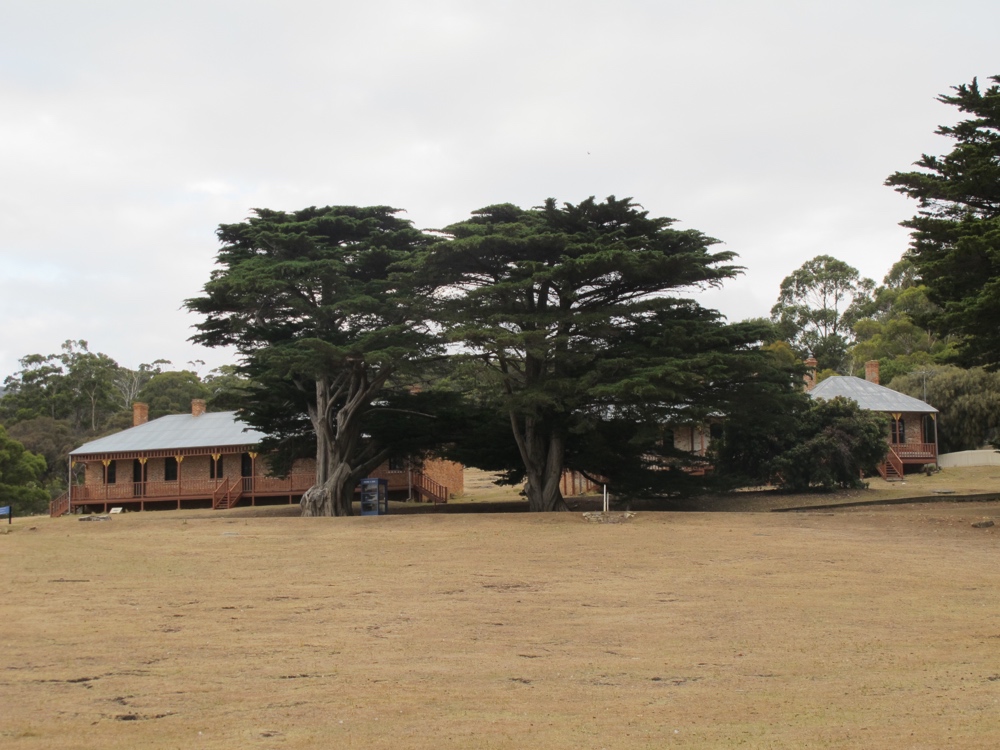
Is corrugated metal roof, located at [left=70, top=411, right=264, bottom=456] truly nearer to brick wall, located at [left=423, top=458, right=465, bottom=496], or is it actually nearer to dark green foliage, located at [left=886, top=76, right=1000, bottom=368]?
brick wall, located at [left=423, top=458, right=465, bottom=496]

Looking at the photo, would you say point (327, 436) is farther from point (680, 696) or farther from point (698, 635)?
point (680, 696)

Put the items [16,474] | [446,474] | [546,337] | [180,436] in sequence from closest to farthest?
1. [546,337]
2. [180,436]
3. [16,474]
4. [446,474]

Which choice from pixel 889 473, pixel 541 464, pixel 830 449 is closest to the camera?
pixel 541 464

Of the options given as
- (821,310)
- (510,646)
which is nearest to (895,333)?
(821,310)

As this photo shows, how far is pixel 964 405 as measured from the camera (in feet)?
168

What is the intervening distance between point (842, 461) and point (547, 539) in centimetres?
1840

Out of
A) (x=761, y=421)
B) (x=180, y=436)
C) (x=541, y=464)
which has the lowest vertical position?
(x=541, y=464)

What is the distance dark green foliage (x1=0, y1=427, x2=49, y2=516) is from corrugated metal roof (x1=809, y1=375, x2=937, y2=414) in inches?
1488

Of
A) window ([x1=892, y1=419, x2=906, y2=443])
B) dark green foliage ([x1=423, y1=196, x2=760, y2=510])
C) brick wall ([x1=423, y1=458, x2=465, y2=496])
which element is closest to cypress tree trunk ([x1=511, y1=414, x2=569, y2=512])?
dark green foliage ([x1=423, y1=196, x2=760, y2=510])

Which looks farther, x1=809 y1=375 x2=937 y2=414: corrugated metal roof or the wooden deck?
x1=809 y1=375 x2=937 y2=414: corrugated metal roof

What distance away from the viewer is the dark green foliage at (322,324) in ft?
101

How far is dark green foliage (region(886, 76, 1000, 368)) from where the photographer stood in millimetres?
20375

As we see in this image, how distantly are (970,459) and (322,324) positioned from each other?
1302 inches

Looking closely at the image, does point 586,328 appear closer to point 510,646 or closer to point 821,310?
point 510,646
